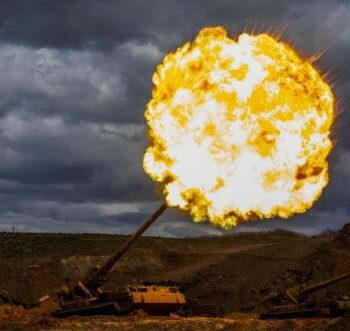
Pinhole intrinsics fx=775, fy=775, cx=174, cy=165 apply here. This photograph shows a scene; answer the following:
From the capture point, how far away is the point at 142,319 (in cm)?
3512

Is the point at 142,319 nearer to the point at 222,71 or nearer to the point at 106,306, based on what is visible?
the point at 106,306

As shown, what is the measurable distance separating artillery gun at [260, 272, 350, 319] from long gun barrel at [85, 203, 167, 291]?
680 centimetres

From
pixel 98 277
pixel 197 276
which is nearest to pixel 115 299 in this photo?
pixel 98 277

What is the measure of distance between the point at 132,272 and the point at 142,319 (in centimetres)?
3033

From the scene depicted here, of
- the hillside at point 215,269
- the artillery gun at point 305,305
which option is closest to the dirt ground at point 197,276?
the hillside at point 215,269

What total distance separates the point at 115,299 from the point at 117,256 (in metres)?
2.14

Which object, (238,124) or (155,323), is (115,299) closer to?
(155,323)

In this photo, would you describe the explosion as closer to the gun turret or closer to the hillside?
the gun turret

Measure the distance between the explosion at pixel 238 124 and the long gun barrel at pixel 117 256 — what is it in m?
1.59

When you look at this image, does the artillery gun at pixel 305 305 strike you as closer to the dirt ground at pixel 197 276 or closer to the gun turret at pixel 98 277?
the dirt ground at pixel 197 276

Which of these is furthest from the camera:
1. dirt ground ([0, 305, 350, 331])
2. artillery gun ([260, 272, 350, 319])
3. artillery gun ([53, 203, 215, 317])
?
artillery gun ([53, 203, 215, 317])

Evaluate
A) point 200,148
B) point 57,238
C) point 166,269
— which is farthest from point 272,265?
point 57,238

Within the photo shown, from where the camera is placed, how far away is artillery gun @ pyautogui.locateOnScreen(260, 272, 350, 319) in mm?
32781

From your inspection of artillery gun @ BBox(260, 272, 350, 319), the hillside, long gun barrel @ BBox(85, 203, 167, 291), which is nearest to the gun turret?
long gun barrel @ BBox(85, 203, 167, 291)
